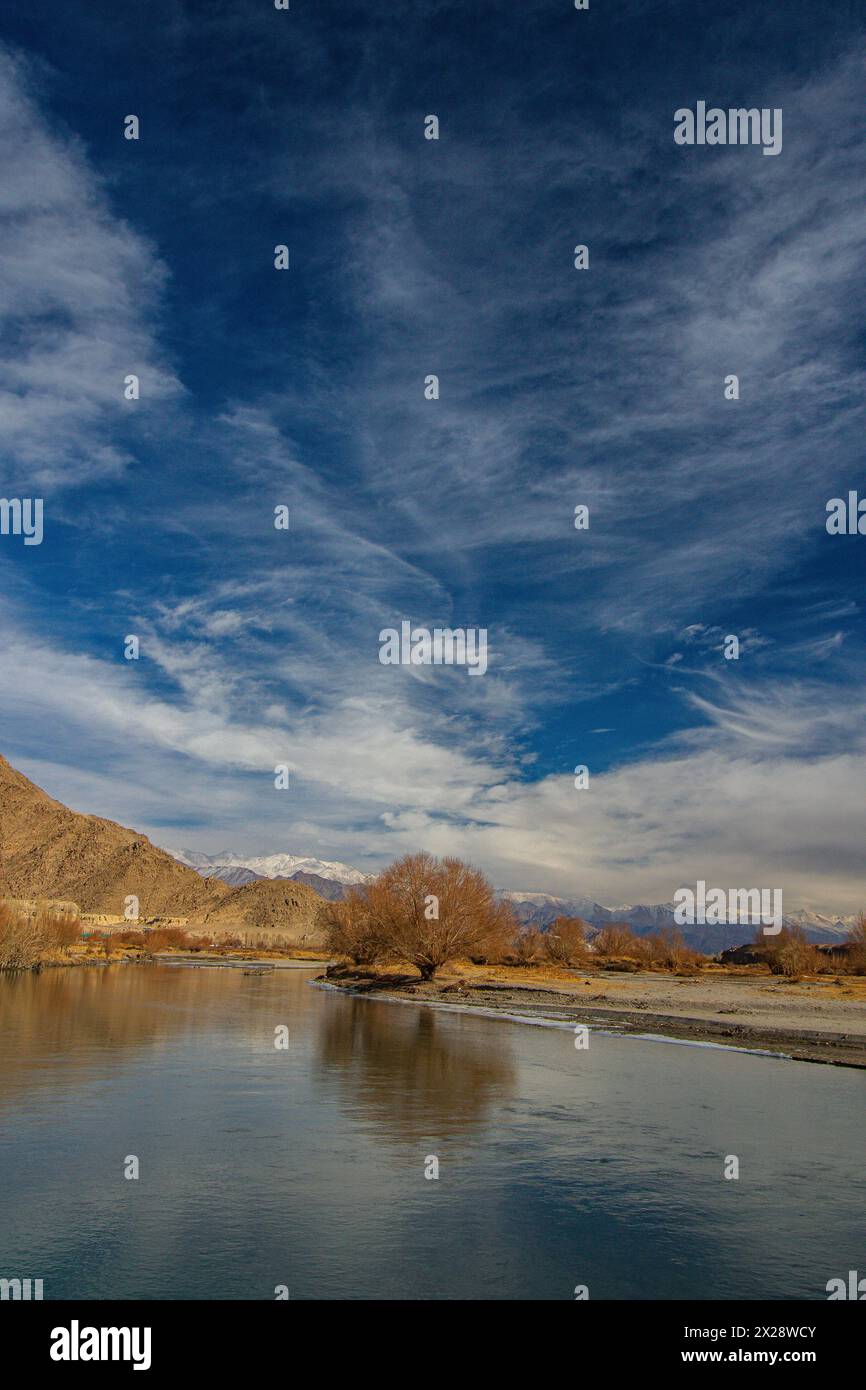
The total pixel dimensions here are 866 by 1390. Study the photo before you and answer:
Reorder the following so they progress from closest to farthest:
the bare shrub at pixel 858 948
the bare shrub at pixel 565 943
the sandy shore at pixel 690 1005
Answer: the sandy shore at pixel 690 1005 < the bare shrub at pixel 858 948 < the bare shrub at pixel 565 943

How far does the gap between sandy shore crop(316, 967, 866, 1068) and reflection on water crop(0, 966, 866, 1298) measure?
5168mm

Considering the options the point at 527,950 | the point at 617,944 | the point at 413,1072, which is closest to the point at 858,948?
the point at 527,950

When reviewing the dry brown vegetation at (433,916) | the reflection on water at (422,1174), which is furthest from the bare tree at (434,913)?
the reflection on water at (422,1174)

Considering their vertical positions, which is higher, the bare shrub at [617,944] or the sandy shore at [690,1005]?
the sandy shore at [690,1005]

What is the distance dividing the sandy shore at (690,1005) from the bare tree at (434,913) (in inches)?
Result: 99.6

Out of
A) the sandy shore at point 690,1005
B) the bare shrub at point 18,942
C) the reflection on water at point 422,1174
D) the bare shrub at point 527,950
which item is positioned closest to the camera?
the reflection on water at point 422,1174

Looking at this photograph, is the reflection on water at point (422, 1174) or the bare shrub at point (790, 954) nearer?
the reflection on water at point (422, 1174)

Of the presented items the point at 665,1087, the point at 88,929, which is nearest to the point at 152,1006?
the point at 665,1087

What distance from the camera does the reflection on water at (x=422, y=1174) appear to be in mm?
10930

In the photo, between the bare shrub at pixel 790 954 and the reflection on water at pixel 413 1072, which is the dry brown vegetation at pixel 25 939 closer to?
the reflection on water at pixel 413 1072

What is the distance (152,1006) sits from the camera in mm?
48188

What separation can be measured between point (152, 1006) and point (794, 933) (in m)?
73.6

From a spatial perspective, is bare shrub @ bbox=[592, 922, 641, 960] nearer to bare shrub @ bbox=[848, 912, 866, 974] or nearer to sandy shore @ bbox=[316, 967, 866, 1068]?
bare shrub @ bbox=[848, 912, 866, 974]
